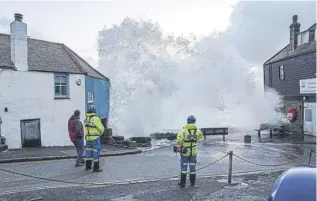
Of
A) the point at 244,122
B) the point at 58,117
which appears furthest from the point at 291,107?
the point at 58,117

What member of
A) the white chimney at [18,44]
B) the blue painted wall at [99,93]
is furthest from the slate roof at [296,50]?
the white chimney at [18,44]

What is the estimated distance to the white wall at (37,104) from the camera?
16.3 meters

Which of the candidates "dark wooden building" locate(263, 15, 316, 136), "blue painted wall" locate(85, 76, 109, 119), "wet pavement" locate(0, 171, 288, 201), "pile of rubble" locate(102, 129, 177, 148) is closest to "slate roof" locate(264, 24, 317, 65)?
"dark wooden building" locate(263, 15, 316, 136)

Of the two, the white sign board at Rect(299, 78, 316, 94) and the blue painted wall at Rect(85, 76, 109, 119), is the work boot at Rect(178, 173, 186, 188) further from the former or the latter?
the white sign board at Rect(299, 78, 316, 94)

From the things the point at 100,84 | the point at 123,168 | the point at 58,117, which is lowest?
the point at 123,168

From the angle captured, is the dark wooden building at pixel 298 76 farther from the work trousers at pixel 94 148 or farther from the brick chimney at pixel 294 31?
the work trousers at pixel 94 148

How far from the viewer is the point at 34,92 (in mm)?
17344

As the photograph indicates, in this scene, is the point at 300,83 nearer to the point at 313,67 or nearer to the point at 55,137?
the point at 313,67

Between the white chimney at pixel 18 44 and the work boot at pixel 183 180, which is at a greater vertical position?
the white chimney at pixel 18 44

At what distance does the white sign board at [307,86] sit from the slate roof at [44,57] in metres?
16.9

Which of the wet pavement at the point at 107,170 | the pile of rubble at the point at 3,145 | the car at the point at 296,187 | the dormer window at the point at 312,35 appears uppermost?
the dormer window at the point at 312,35

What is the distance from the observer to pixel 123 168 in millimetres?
11344

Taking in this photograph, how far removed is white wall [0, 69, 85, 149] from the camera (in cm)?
1627

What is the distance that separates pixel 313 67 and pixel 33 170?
72.9 ft
